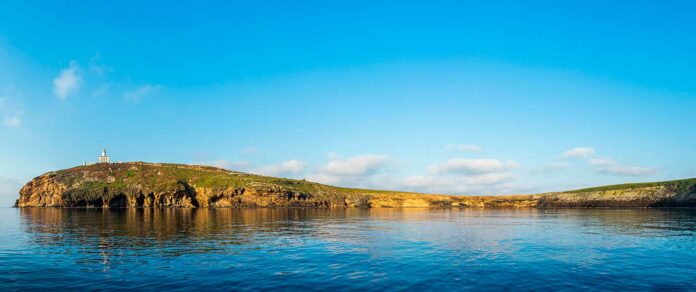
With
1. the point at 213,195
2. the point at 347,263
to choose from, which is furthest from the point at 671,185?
the point at 213,195

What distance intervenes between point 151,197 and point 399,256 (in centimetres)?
17136

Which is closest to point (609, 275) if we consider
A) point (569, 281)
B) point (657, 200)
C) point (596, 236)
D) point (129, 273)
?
point (569, 281)

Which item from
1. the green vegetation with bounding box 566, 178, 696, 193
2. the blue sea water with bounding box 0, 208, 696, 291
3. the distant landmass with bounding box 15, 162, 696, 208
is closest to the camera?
the blue sea water with bounding box 0, 208, 696, 291

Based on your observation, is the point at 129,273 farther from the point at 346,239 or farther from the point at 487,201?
the point at 487,201

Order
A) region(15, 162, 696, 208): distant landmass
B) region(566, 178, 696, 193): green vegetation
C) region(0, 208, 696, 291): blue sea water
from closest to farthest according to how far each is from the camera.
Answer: region(0, 208, 696, 291): blue sea water → region(566, 178, 696, 193): green vegetation → region(15, 162, 696, 208): distant landmass

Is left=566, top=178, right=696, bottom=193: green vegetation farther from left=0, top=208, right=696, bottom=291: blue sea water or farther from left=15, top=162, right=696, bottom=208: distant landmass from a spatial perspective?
left=0, top=208, right=696, bottom=291: blue sea water

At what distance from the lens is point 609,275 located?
26.3 metres

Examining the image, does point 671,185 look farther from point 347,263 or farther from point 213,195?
point 213,195

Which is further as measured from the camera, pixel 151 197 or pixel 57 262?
pixel 151 197

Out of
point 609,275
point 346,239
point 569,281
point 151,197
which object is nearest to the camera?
point 569,281

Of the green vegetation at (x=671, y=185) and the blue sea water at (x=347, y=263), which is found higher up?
the blue sea water at (x=347, y=263)

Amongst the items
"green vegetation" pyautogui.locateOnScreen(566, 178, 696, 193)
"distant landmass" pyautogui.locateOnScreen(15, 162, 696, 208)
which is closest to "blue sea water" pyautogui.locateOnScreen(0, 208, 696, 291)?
"green vegetation" pyautogui.locateOnScreen(566, 178, 696, 193)

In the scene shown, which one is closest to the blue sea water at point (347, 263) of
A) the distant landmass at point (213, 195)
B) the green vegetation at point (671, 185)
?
the green vegetation at point (671, 185)

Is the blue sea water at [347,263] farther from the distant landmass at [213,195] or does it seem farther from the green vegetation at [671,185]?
the distant landmass at [213,195]
